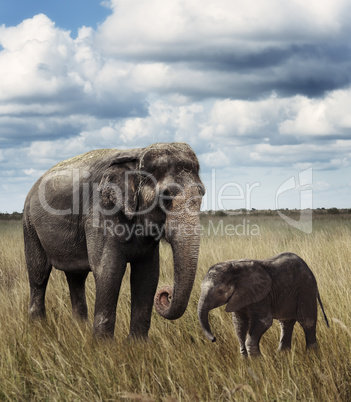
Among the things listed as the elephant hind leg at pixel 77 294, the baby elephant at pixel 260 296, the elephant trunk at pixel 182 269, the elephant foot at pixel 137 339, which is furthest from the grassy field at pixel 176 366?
the elephant hind leg at pixel 77 294

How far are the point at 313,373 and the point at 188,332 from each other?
1.48 metres

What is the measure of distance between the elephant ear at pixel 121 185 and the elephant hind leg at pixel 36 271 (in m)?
1.72

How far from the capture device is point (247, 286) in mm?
3314

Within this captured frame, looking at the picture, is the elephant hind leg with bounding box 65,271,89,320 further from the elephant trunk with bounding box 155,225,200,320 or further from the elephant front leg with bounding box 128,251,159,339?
the elephant trunk with bounding box 155,225,200,320

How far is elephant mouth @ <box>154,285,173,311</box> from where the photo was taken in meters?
3.98

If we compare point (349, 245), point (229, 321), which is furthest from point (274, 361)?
point (349, 245)

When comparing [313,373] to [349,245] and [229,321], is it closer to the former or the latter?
[229,321]

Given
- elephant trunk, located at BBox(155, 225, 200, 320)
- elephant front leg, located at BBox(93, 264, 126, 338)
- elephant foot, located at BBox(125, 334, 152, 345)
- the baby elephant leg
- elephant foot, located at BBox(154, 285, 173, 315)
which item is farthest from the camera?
elephant foot, located at BBox(125, 334, 152, 345)

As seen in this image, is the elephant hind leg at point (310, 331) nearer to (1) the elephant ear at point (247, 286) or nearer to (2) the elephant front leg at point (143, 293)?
(1) the elephant ear at point (247, 286)

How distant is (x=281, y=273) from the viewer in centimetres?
351

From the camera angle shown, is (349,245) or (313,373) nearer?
(313,373)

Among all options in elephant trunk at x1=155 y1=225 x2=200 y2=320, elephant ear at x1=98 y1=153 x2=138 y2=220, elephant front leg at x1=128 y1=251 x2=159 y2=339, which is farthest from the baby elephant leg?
elephant front leg at x1=128 y1=251 x2=159 y2=339

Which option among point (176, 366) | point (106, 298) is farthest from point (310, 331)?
point (106, 298)

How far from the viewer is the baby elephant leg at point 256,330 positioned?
11.0 feet
